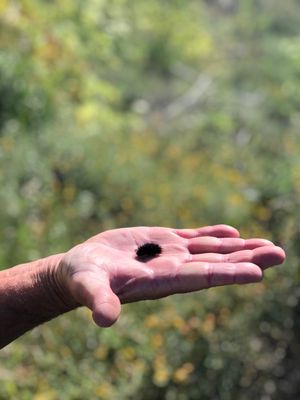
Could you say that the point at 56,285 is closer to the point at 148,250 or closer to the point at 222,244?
the point at 148,250

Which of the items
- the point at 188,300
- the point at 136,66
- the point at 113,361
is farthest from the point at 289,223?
the point at 136,66

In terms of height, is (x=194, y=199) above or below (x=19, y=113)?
below

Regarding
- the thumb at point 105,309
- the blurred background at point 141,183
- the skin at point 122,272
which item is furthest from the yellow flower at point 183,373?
the thumb at point 105,309

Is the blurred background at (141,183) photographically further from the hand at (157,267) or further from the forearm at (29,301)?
the hand at (157,267)

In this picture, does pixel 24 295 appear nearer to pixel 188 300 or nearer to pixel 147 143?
pixel 188 300

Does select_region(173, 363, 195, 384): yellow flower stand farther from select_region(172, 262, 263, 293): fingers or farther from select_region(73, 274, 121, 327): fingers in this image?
select_region(73, 274, 121, 327): fingers

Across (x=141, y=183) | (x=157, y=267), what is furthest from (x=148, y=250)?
(x=141, y=183)

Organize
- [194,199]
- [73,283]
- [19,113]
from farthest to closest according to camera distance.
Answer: [19,113] < [194,199] < [73,283]
